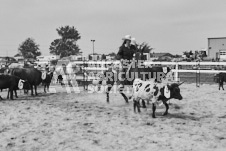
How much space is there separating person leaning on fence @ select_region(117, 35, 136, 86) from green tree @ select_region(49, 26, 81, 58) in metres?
60.4

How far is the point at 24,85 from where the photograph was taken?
1134cm

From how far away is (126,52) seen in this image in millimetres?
9070

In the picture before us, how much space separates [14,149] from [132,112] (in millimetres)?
3655

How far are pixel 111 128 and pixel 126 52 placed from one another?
388 centimetres

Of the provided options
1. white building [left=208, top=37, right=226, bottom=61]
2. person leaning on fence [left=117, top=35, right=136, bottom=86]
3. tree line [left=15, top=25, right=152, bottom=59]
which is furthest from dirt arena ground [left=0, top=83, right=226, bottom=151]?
tree line [left=15, top=25, right=152, bottom=59]

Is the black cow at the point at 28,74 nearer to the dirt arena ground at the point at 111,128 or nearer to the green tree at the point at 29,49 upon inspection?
the dirt arena ground at the point at 111,128

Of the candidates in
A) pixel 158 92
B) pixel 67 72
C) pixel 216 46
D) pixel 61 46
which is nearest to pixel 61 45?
pixel 61 46

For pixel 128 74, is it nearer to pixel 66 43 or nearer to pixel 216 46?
pixel 216 46

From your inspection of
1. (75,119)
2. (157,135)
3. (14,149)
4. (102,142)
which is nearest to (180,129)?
(157,135)

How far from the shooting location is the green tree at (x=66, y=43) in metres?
69.3

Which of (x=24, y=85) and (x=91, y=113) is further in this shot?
(x=24, y=85)

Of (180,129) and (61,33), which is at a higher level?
(61,33)

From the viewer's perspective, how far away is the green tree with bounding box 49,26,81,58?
227ft

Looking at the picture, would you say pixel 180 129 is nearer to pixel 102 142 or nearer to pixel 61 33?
pixel 102 142
